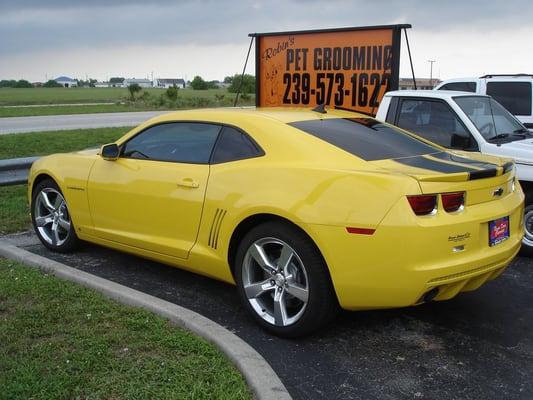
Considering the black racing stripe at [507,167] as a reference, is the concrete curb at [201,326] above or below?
below

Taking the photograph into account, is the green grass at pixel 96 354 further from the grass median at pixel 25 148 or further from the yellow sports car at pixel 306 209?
the grass median at pixel 25 148

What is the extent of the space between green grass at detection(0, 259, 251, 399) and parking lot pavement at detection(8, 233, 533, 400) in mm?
499

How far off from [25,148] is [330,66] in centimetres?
657

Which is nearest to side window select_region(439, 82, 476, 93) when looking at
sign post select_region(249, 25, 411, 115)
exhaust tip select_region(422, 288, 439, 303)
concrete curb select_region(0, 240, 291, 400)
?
sign post select_region(249, 25, 411, 115)

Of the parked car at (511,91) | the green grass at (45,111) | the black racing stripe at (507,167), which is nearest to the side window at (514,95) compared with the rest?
the parked car at (511,91)

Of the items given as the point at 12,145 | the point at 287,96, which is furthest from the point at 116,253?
the point at 12,145

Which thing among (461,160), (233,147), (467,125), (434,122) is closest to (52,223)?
(233,147)

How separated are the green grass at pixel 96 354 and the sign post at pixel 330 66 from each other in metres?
6.28

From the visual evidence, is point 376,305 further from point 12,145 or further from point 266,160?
point 12,145

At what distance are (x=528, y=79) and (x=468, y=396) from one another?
29.4ft

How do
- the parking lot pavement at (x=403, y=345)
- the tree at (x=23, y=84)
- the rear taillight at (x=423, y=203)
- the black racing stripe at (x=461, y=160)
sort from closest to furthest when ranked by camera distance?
the parking lot pavement at (x=403, y=345) < the rear taillight at (x=423, y=203) < the black racing stripe at (x=461, y=160) < the tree at (x=23, y=84)

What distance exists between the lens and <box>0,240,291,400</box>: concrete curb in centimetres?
325

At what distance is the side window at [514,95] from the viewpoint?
35.6ft

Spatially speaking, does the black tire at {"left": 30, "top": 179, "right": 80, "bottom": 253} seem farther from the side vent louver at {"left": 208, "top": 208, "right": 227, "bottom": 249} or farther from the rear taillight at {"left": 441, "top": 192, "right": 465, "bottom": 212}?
the rear taillight at {"left": 441, "top": 192, "right": 465, "bottom": 212}
